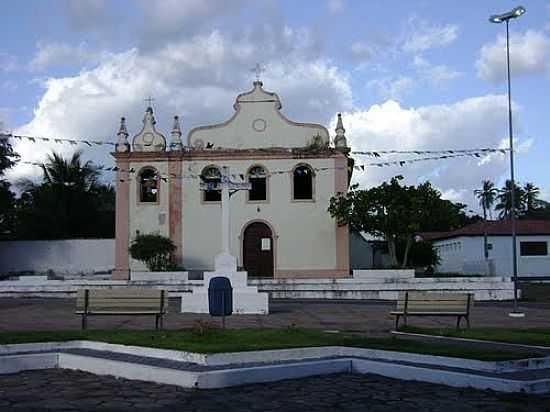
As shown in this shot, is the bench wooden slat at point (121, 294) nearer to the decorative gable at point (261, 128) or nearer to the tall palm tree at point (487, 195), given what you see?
the decorative gable at point (261, 128)

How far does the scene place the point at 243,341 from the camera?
35.8ft

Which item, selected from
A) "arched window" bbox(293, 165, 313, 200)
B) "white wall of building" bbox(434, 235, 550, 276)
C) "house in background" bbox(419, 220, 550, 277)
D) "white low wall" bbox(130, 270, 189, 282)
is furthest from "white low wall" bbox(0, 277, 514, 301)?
"white wall of building" bbox(434, 235, 550, 276)

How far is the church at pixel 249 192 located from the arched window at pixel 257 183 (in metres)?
0.04

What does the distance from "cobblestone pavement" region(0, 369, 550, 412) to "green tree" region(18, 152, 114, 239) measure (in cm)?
3305

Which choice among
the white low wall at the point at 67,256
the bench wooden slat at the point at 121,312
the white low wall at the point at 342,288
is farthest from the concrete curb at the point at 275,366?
the white low wall at the point at 67,256

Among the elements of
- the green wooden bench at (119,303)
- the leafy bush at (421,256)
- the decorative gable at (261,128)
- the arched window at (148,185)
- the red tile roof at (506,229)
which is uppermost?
the decorative gable at (261,128)

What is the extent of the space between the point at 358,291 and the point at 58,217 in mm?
19147

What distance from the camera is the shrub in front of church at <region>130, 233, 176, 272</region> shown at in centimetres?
3320

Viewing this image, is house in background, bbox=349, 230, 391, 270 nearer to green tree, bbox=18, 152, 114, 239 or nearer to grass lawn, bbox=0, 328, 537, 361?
green tree, bbox=18, 152, 114, 239

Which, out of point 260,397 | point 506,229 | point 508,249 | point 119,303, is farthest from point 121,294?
point 506,229

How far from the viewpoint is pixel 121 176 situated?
3481cm

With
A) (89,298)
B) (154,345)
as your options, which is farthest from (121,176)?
(154,345)

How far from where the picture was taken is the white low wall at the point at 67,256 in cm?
3697

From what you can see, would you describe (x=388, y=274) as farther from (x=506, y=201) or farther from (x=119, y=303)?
(x=506, y=201)
